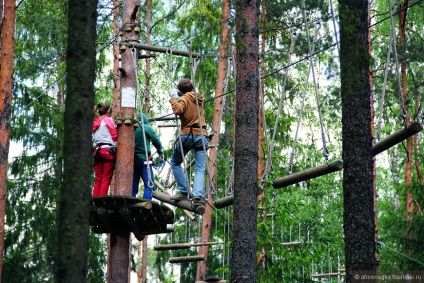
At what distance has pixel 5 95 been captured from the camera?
12344mm

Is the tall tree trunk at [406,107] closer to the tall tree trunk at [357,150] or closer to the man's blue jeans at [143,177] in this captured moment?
the man's blue jeans at [143,177]

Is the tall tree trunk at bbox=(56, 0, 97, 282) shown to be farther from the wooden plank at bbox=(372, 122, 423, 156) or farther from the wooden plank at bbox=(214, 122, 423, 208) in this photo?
the wooden plank at bbox=(372, 122, 423, 156)

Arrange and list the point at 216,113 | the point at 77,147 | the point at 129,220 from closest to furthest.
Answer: the point at 77,147 → the point at 129,220 → the point at 216,113

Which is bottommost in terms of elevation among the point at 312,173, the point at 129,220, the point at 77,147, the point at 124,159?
the point at 129,220

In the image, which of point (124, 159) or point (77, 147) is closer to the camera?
point (77, 147)

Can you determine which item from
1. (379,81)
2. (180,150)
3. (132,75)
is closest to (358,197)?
(180,150)

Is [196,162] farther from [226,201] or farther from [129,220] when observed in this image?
[129,220]

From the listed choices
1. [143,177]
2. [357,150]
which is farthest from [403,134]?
[143,177]

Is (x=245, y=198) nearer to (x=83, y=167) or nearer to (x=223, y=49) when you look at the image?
(x=83, y=167)

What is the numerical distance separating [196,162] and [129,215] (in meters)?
0.97

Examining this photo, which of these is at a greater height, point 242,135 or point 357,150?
point 242,135

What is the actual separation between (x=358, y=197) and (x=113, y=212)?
7.93ft

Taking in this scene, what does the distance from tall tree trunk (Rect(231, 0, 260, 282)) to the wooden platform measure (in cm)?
72

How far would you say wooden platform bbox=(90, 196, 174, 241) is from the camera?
24.6 ft
